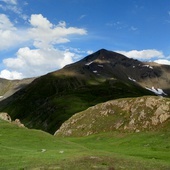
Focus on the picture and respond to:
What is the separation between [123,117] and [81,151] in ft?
149

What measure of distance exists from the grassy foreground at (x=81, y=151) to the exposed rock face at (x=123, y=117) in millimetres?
4813

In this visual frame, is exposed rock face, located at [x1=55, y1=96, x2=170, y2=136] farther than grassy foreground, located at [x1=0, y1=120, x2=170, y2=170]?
Yes

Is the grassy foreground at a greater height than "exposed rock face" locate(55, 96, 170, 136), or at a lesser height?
lesser

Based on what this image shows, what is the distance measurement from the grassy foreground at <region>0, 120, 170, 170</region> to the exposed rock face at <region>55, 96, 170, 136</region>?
4.81 meters

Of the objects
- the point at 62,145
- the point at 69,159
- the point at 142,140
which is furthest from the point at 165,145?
the point at 69,159

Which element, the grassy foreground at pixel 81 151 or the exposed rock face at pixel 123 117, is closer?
the grassy foreground at pixel 81 151

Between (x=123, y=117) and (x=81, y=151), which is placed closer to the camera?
(x=81, y=151)

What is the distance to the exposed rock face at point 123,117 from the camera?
271 ft

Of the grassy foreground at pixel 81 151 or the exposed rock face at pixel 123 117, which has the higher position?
the exposed rock face at pixel 123 117

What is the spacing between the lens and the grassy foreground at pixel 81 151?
34250 mm

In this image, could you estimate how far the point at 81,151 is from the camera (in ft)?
154

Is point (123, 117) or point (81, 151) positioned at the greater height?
point (123, 117)

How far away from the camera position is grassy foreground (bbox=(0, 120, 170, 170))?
34250mm

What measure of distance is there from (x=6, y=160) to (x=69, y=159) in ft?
24.6
